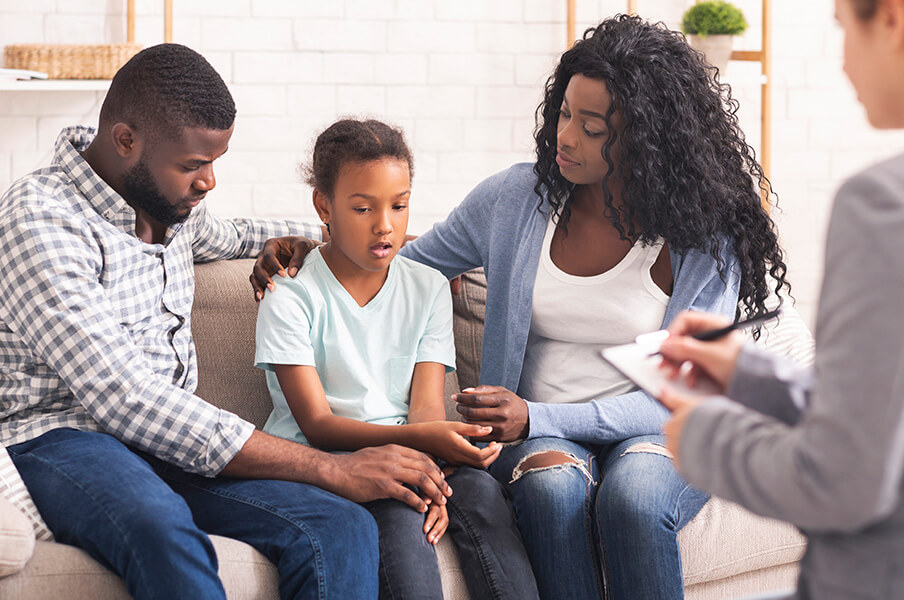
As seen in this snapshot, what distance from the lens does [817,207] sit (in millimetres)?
3174

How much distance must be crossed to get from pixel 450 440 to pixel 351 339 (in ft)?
0.97

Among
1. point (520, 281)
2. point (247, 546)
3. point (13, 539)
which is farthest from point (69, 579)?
point (520, 281)

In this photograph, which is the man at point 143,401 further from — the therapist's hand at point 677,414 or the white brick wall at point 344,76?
the white brick wall at point 344,76

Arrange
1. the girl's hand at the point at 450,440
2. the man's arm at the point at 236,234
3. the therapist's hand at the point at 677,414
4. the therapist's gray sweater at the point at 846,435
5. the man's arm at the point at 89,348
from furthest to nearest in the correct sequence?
1. the man's arm at the point at 236,234
2. the girl's hand at the point at 450,440
3. the man's arm at the point at 89,348
4. the therapist's hand at the point at 677,414
5. the therapist's gray sweater at the point at 846,435

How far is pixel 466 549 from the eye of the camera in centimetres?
142

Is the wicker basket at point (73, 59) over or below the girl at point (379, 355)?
over

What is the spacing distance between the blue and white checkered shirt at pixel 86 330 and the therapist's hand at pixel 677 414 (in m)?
0.81

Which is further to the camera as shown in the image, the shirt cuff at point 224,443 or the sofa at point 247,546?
the shirt cuff at point 224,443

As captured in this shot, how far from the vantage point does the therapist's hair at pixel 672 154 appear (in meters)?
1.60

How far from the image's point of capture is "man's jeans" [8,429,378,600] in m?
1.19

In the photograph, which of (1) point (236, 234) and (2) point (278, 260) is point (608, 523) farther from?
(1) point (236, 234)

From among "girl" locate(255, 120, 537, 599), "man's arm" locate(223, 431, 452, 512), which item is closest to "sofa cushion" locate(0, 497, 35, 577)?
"man's arm" locate(223, 431, 452, 512)

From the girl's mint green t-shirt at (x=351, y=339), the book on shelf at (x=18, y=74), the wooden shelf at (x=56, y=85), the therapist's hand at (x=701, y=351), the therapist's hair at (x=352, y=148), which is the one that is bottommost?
the girl's mint green t-shirt at (x=351, y=339)

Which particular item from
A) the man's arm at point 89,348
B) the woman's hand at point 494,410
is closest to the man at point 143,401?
the man's arm at point 89,348
